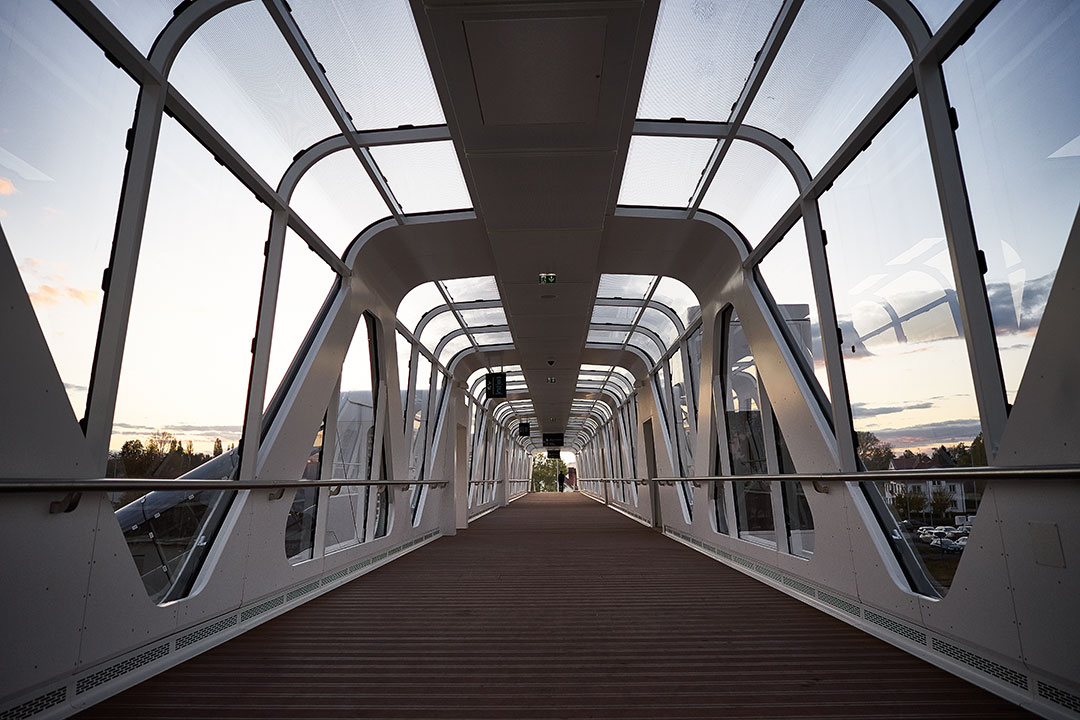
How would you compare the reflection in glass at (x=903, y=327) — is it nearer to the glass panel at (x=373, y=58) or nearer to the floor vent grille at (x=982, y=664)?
the floor vent grille at (x=982, y=664)

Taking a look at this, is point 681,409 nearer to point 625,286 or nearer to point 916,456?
point 625,286

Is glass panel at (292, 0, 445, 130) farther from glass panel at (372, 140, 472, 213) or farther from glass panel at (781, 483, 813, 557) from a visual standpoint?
glass panel at (781, 483, 813, 557)

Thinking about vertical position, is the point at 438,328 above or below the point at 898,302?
above

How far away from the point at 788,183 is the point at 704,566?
3.76m

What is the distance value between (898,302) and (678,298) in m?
Answer: 4.39

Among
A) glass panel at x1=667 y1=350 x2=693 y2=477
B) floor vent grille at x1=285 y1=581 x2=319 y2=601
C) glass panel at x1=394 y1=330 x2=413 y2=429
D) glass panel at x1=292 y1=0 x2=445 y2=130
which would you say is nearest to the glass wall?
floor vent grille at x1=285 y1=581 x2=319 y2=601

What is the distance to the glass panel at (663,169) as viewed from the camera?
4.27 meters

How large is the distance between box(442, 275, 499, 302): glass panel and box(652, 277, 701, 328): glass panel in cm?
208

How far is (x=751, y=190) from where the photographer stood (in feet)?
15.3

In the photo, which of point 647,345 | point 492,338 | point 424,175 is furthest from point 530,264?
point 647,345

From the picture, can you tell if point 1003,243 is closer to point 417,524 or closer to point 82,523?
point 82,523

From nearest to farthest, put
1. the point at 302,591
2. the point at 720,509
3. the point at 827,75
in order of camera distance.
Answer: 1. the point at 827,75
2. the point at 302,591
3. the point at 720,509

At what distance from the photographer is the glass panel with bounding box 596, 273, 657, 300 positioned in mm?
7137

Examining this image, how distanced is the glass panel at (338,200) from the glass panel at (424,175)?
0.18 meters
